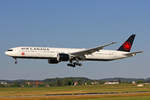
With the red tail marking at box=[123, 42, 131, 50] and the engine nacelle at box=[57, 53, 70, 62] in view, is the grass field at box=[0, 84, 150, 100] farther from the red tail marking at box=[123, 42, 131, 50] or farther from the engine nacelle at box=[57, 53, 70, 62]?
the red tail marking at box=[123, 42, 131, 50]

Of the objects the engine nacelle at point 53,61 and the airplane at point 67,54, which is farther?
the engine nacelle at point 53,61

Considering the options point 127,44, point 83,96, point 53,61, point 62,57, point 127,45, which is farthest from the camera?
point 127,44

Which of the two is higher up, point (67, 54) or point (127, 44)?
point (127, 44)

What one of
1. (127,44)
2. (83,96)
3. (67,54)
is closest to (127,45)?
(127,44)

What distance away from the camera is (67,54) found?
79375 mm

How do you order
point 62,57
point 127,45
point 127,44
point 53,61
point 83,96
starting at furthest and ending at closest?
point 127,44 → point 127,45 → point 53,61 → point 62,57 → point 83,96

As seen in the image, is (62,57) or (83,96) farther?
(62,57)

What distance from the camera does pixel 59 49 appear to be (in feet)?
265

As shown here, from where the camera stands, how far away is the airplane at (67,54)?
76438mm

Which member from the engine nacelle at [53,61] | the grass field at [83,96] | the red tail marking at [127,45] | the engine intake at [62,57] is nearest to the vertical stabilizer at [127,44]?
the red tail marking at [127,45]

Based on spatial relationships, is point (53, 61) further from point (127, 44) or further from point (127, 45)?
point (127, 44)

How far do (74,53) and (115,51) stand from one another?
16201 millimetres

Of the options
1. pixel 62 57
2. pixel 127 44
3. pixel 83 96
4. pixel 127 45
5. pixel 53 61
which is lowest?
pixel 83 96

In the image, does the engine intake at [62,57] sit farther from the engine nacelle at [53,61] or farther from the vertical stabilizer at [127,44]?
the vertical stabilizer at [127,44]
